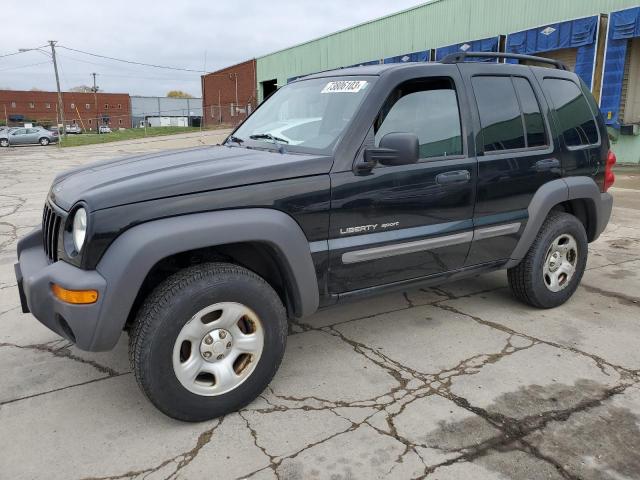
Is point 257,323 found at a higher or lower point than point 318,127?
lower

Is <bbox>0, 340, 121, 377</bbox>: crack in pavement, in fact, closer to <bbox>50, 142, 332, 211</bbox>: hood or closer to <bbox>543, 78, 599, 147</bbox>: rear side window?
<bbox>50, 142, 332, 211</bbox>: hood

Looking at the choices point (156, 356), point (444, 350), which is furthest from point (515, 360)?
point (156, 356)

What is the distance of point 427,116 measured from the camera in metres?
3.43

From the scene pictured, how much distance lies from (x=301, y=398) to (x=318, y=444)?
17.6 inches

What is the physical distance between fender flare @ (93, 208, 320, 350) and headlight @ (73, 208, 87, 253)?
0.52 feet

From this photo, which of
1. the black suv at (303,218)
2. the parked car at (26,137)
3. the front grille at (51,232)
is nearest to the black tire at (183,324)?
the black suv at (303,218)

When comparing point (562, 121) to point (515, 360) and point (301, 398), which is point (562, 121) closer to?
point (515, 360)

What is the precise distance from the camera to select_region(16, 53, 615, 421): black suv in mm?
2498

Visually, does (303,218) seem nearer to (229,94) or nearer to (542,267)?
(542,267)

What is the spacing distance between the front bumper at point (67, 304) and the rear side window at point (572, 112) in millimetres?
3586

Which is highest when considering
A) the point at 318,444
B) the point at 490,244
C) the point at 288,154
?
the point at 288,154

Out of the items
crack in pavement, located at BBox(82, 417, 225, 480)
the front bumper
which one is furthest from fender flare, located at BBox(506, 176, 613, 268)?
the front bumper

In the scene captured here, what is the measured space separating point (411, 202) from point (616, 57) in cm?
1485

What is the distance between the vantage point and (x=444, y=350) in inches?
142
